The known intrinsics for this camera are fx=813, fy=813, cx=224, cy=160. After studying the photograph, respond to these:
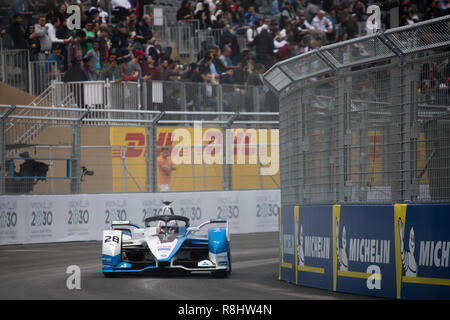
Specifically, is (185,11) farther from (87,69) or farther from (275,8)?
(87,69)

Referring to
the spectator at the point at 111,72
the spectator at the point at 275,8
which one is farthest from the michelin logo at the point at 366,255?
the spectator at the point at 275,8

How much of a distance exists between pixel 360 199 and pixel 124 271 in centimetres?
396

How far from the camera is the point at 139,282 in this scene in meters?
10.7

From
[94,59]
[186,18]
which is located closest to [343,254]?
[94,59]

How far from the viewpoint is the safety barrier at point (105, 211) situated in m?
18.4

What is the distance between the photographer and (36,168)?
730 inches

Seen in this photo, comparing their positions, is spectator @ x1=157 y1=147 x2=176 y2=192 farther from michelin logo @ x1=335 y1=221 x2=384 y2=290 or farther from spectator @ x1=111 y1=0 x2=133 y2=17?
michelin logo @ x1=335 y1=221 x2=384 y2=290

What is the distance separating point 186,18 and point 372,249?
19191 millimetres

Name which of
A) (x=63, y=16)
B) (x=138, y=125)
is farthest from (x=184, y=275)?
(x=63, y=16)

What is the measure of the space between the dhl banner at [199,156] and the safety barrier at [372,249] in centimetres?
987

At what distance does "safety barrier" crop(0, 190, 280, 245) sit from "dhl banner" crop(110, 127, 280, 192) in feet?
0.93

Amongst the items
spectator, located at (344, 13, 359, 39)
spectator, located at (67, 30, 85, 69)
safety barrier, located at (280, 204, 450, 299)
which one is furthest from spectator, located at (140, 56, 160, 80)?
safety barrier, located at (280, 204, 450, 299)

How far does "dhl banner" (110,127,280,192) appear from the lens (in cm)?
2023
